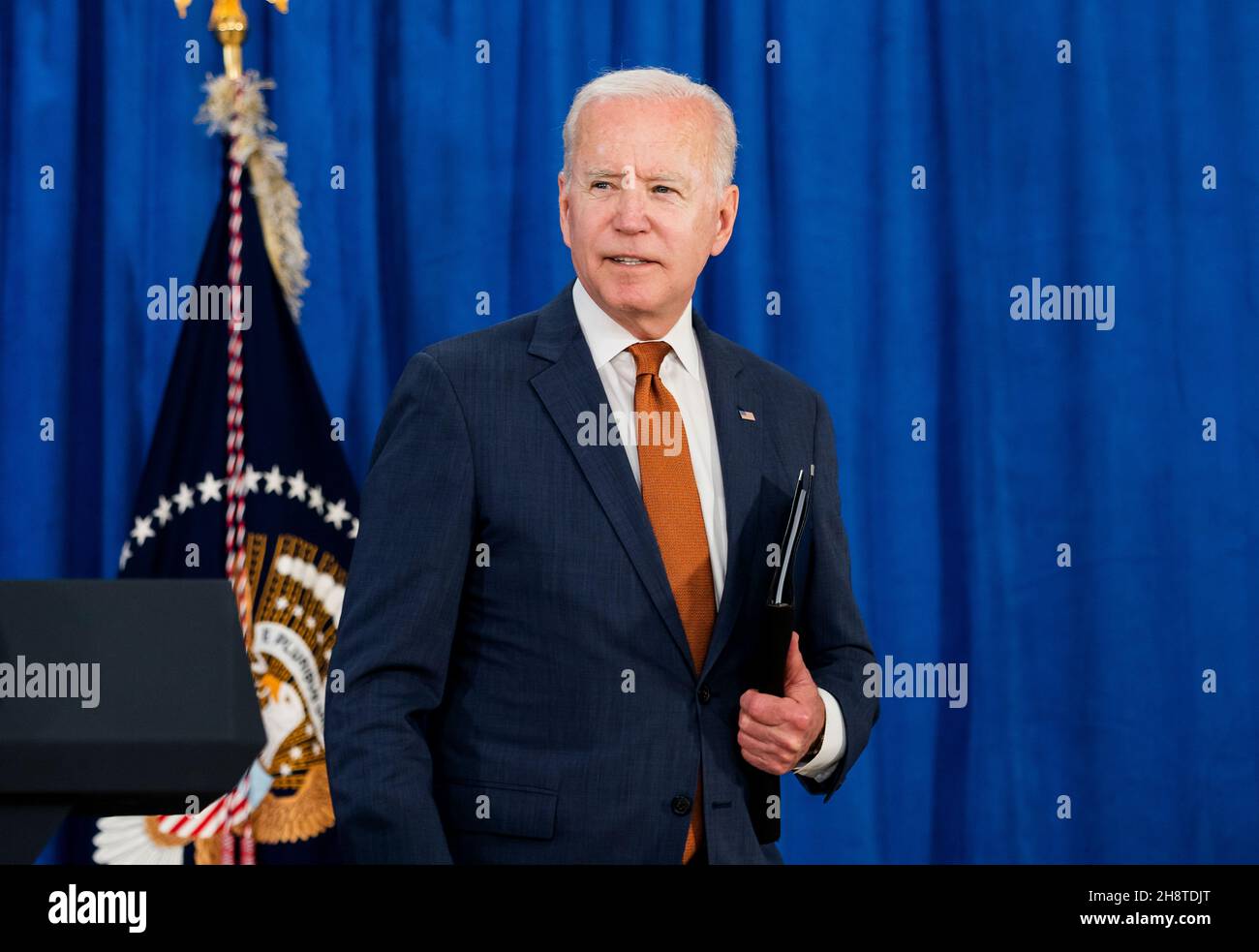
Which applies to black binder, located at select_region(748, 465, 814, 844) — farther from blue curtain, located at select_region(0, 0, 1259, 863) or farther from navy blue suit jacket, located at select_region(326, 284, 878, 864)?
blue curtain, located at select_region(0, 0, 1259, 863)

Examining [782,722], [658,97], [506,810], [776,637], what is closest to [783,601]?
[776,637]

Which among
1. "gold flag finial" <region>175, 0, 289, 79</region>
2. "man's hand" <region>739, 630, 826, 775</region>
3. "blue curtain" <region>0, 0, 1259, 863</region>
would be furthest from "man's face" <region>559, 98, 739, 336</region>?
"gold flag finial" <region>175, 0, 289, 79</region>

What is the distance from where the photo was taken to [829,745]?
1546 millimetres

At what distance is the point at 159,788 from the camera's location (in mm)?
667

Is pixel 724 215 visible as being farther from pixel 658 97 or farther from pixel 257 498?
pixel 257 498

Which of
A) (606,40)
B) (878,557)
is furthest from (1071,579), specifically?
(606,40)

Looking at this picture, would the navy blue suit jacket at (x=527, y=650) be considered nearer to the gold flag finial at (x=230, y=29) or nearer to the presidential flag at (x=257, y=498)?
the presidential flag at (x=257, y=498)

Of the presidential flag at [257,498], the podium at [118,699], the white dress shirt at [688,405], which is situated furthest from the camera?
the presidential flag at [257,498]

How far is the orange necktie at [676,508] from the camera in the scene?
4.82 feet

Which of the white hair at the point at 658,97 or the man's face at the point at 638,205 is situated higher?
the white hair at the point at 658,97

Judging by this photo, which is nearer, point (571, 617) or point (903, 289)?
point (571, 617)

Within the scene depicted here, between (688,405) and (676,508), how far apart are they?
16 centimetres

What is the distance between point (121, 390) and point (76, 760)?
238 centimetres

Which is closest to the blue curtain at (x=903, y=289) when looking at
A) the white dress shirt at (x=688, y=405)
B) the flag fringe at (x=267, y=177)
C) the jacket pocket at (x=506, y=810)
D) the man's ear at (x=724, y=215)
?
the flag fringe at (x=267, y=177)
